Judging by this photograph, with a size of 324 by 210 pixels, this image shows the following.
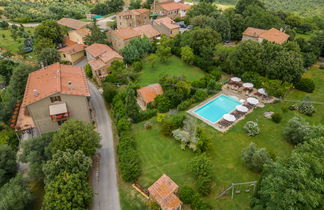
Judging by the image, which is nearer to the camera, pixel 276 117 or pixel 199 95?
pixel 276 117

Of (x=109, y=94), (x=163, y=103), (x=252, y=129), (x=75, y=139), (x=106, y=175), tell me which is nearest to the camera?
(x=75, y=139)

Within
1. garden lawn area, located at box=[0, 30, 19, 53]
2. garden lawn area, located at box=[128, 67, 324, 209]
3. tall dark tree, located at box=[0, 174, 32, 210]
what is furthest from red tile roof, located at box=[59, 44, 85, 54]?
tall dark tree, located at box=[0, 174, 32, 210]

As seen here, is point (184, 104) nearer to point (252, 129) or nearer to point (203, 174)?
point (252, 129)

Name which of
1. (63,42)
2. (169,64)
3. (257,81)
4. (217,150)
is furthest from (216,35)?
(63,42)

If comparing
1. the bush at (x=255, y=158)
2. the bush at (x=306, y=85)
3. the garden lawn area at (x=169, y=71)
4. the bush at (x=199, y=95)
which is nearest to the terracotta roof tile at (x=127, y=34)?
the garden lawn area at (x=169, y=71)

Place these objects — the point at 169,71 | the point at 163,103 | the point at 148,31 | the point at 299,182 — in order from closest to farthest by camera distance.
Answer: the point at 299,182
the point at 163,103
the point at 169,71
the point at 148,31

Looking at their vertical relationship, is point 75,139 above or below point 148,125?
above

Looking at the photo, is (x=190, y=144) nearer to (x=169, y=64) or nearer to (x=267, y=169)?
(x=267, y=169)

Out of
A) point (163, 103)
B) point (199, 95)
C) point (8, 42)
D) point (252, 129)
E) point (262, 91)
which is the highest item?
point (262, 91)

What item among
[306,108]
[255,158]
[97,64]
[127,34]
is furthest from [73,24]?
[255,158]
